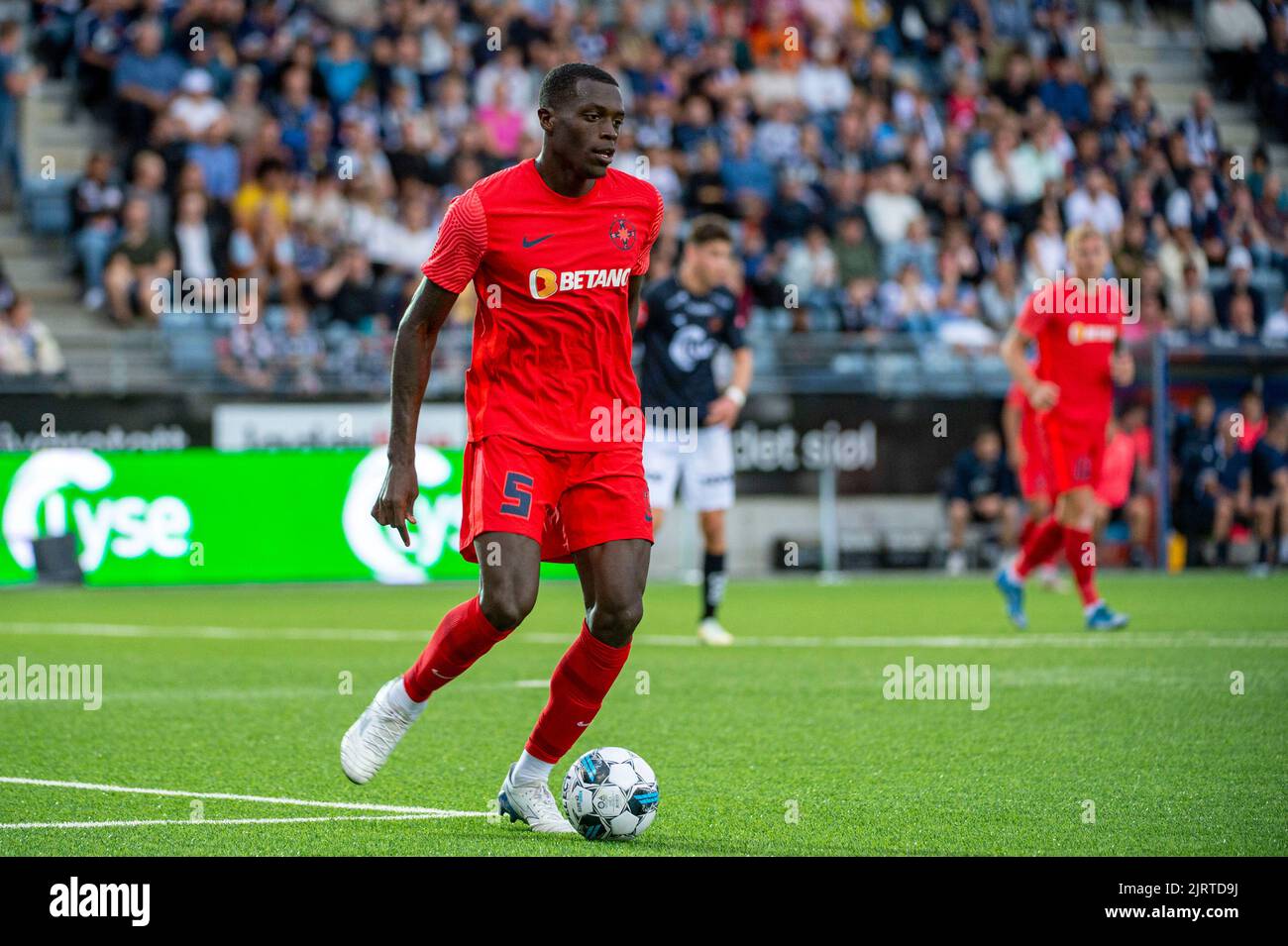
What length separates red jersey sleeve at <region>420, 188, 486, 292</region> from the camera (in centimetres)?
581

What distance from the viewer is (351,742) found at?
238 inches

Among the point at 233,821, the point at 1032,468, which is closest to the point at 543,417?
the point at 233,821

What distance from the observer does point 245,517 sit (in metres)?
17.6

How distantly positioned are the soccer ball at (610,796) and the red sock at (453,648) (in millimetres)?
471

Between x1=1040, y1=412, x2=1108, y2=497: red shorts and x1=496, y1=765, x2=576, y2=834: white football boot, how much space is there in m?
7.21

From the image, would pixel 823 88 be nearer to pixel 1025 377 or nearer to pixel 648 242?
pixel 1025 377

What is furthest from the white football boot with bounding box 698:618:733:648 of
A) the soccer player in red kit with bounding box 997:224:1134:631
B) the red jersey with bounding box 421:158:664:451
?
the red jersey with bounding box 421:158:664:451

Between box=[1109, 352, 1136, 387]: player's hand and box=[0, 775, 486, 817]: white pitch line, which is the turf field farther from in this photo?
box=[1109, 352, 1136, 387]: player's hand

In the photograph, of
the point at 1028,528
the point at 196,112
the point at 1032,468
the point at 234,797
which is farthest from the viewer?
the point at 196,112

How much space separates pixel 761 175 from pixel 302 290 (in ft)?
19.4

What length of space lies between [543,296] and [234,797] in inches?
76.6

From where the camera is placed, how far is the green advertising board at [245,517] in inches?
667
